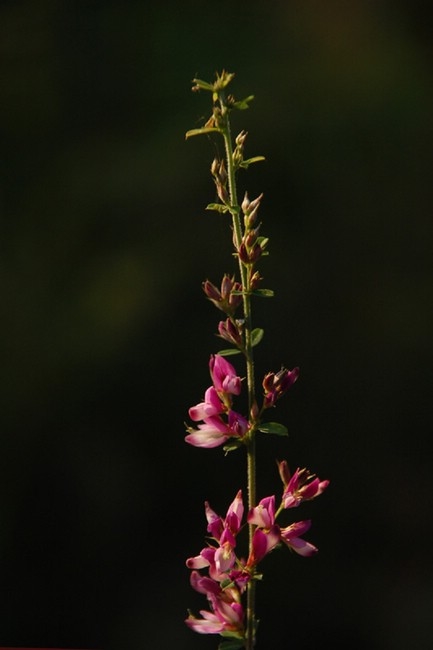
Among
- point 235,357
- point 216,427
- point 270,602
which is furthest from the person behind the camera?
point 270,602

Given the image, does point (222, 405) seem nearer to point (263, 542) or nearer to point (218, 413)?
point (218, 413)

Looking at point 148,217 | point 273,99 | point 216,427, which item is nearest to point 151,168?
point 148,217

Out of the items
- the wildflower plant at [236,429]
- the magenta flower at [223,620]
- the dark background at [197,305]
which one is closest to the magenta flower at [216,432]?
the wildflower plant at [236,429]

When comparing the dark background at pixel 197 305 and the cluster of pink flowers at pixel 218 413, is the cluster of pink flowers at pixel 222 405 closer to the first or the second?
the cluster of pink flowers at pixel 218 413

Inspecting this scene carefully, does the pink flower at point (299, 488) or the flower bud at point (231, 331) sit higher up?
the flower bud at point (231, 331)

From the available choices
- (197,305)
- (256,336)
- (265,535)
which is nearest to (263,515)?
(265,535)

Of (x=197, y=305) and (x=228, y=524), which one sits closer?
(x=228, y=524)

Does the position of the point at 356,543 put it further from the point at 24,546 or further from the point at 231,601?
the point at 231,601
